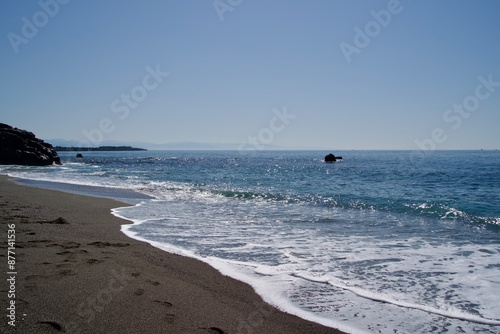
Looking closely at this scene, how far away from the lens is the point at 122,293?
550cm

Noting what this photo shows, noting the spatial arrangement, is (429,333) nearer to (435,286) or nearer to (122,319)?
(435,286)

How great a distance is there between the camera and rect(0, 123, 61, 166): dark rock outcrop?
57.9 metres

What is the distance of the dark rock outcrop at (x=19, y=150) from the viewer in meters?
57.9

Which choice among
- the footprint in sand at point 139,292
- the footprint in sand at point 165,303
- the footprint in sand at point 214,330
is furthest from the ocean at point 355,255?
the footprint in sand at point 139,292

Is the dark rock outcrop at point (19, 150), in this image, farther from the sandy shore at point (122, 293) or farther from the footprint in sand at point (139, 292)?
the footprint in sand at point (139, 292)

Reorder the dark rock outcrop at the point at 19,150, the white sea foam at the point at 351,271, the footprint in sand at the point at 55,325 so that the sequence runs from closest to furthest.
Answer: the footprint in sand at the point at 55,325, the white sea foam at the point at 351,271, the dark rock outcrop at the point at 19,150

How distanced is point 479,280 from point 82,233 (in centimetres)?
993

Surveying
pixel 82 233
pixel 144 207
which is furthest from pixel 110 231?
pixel 144 207

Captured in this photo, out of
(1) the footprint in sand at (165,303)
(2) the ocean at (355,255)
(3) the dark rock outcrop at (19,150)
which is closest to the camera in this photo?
(1) the footprint in sand at (165,303)

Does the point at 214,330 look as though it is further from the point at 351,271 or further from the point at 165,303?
the point at 351,271

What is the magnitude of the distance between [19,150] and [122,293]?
64.3 metres

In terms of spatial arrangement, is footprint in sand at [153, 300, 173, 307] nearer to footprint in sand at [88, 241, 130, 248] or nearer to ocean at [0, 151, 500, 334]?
ocean at [0, 151, 500, 334]

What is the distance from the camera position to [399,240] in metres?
10.8

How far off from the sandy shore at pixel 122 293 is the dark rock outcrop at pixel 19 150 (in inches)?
2317
